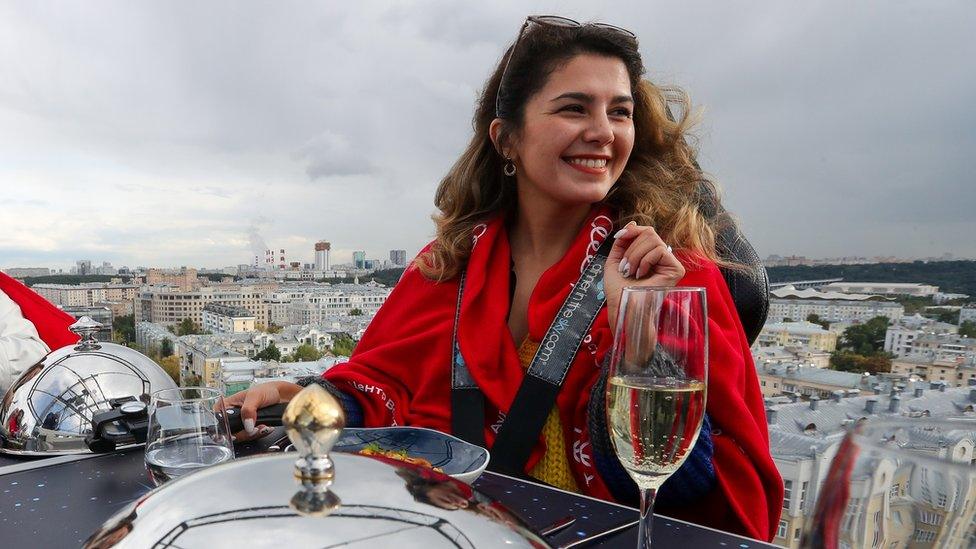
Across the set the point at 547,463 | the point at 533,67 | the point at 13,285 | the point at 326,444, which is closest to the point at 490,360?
the point at 547,463

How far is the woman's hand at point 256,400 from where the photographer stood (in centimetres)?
99

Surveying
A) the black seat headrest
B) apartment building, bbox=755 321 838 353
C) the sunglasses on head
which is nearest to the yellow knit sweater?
the black seat headrest

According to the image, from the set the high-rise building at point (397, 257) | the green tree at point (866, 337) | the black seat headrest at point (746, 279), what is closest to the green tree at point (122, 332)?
the high-rise building at point (397, 257)

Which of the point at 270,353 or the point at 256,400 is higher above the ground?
the point at 256,400

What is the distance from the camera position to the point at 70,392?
97 centimetres

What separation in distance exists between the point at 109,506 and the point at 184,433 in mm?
102

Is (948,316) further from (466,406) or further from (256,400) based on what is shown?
(256,400)

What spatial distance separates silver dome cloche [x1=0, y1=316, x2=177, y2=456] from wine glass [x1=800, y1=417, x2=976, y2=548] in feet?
2.83

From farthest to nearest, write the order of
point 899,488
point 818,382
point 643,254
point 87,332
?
1. point 818,382
2. point 87,332
3. point 643,254
4. point 899,488

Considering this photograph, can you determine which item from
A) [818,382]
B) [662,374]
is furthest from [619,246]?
[818,382]

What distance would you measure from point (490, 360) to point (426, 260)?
0.40 meters

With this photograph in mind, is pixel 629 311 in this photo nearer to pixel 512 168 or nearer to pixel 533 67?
pixel 533 67

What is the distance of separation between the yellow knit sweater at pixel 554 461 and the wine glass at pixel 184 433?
1.95 ft

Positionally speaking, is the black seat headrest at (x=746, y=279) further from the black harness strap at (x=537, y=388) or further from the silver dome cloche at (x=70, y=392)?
the silver dome cloche at (x=70, y=392)
